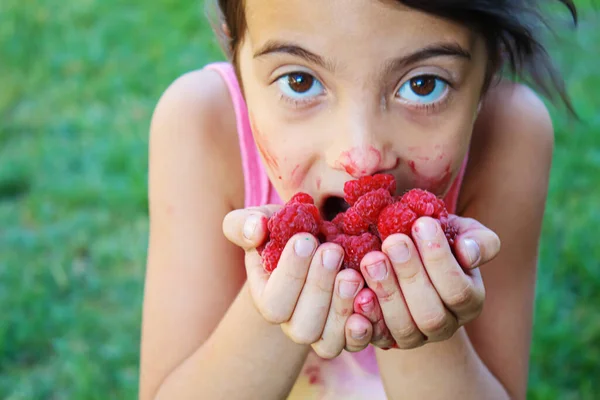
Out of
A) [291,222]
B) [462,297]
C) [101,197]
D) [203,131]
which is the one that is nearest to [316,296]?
[291,222]

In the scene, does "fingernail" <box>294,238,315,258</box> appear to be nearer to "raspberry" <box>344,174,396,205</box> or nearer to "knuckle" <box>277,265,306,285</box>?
"knuckle" <box>277,265,306,285</box>

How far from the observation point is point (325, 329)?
1186mm

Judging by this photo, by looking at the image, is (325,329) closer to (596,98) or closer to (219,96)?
(219,96)

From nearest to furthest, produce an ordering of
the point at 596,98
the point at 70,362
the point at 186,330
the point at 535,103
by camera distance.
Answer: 1. the point at 186,330
2. the point at 535,103
3. the point at 70,362
4. the point at 596,98

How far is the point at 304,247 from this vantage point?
113 centimetres

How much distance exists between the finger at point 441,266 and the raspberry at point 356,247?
0.08m

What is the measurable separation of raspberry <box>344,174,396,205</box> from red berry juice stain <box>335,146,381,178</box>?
0.02 m

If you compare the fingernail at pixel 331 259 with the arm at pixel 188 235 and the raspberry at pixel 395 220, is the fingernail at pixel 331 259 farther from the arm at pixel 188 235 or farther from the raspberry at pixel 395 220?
the arm at pixel 188 235

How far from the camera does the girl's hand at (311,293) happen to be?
114 cm

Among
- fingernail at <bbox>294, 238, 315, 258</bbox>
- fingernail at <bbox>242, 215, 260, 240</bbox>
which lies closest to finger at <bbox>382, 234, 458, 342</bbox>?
fingernail at <bbox>294, 238, 315, 258</bbox>

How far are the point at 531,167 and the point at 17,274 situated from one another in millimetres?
1660

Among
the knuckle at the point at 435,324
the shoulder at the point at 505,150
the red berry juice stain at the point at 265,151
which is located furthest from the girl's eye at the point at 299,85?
the shoulder at the point at 505,150

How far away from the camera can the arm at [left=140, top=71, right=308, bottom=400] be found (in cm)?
167

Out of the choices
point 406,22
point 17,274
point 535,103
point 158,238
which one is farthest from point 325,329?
point 17,274
